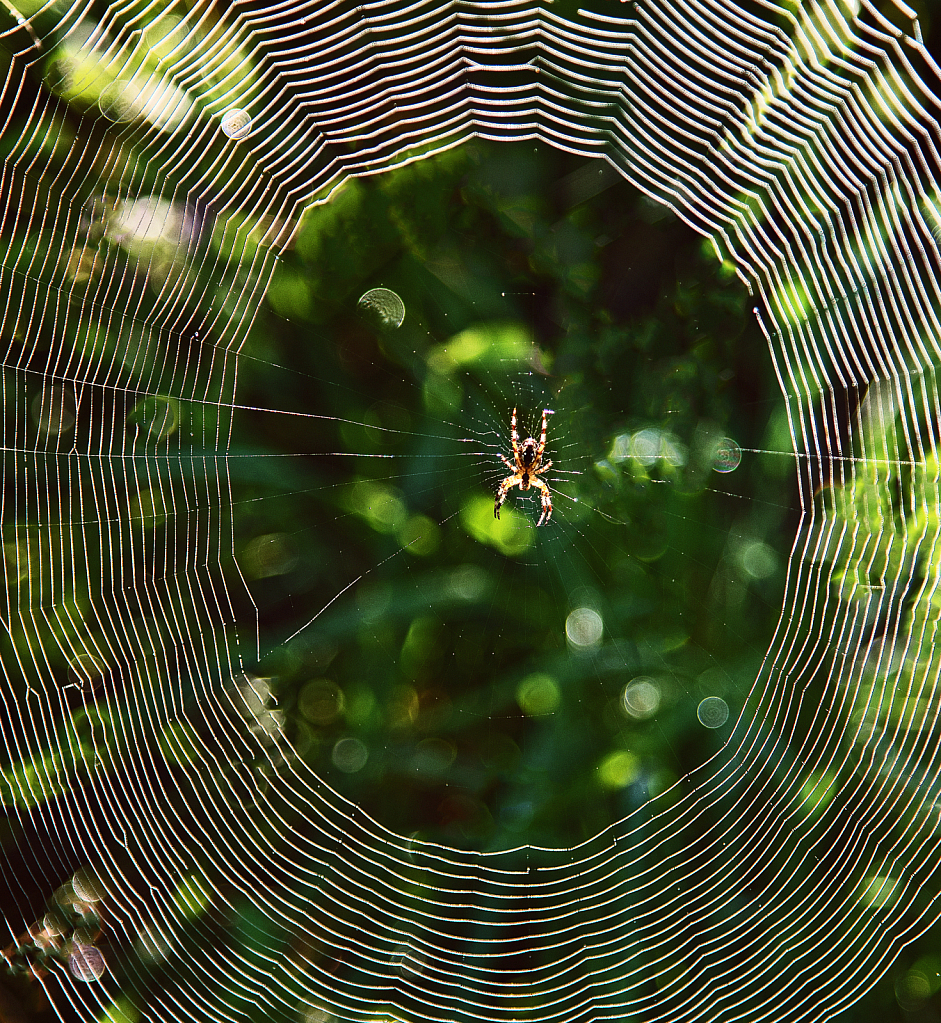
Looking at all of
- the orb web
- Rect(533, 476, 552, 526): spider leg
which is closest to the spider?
Rect(533, 476, 552, 526): spider leg

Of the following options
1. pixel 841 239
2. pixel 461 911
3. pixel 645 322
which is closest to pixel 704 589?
pixel 645 322

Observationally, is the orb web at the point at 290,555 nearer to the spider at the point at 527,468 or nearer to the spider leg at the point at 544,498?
the spider leg at the point at 544,498

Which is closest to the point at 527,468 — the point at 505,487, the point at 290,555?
the point at 505,487

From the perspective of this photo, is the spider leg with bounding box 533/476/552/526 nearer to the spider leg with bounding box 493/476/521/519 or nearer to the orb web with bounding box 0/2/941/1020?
the spider leg with bounding box 493/476/521/519

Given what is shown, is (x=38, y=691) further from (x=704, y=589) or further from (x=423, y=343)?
(x=704, y=589)

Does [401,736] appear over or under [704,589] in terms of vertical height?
under

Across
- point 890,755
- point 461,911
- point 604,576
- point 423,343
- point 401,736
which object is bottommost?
point 461,911

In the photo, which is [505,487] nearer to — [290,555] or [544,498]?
[544,498]
